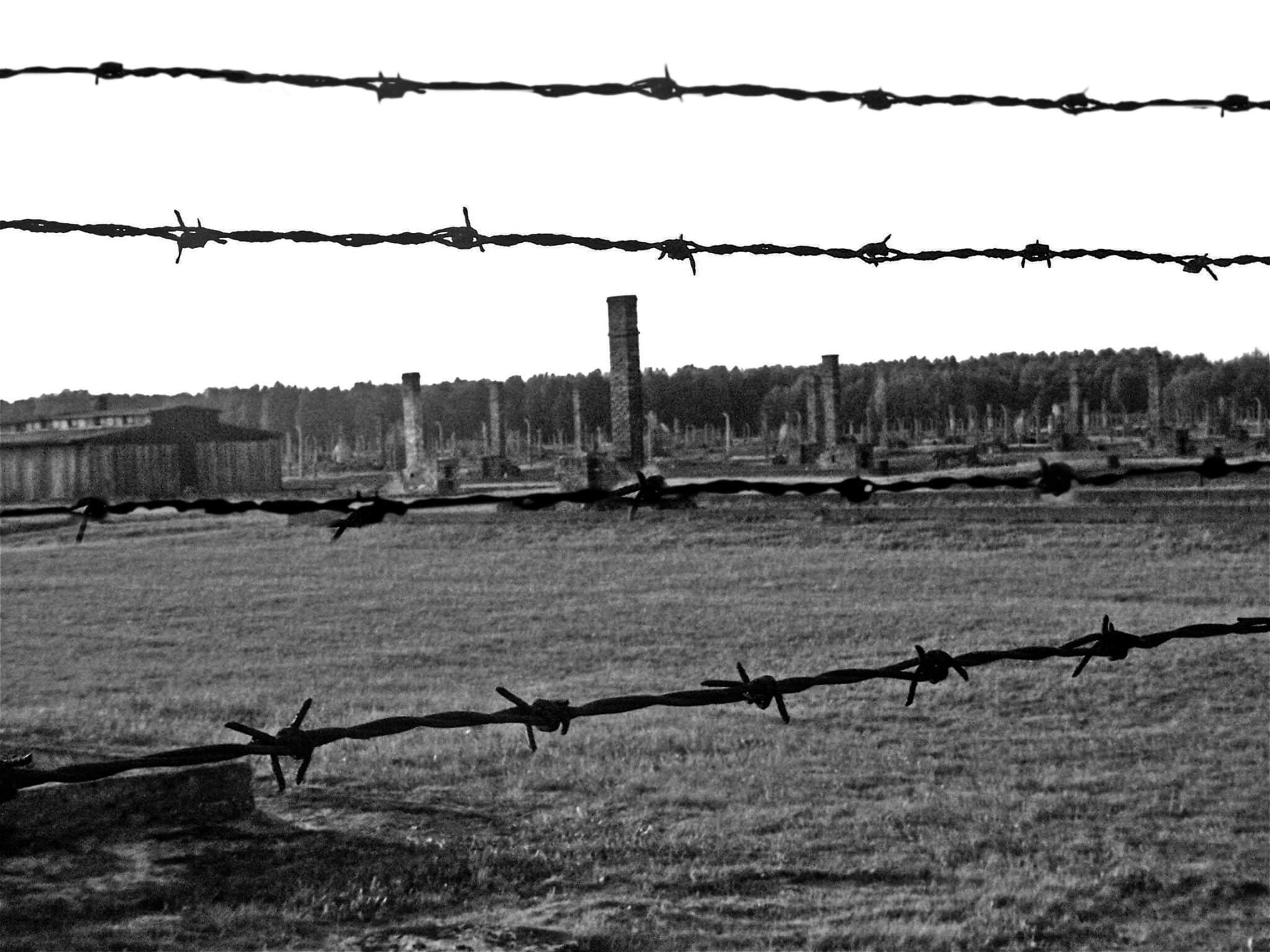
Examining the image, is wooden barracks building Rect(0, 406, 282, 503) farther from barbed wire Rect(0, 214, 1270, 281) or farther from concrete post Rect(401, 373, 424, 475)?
barbed wire Rect(0, 214, 1270, 281)

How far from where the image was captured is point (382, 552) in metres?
23.1

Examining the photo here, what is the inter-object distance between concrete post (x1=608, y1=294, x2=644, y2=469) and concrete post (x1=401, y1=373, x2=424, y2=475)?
779cm

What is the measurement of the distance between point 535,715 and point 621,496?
415mm

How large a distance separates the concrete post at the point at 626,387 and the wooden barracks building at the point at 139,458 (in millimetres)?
7087

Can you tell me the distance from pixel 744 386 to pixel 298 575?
52850 mm

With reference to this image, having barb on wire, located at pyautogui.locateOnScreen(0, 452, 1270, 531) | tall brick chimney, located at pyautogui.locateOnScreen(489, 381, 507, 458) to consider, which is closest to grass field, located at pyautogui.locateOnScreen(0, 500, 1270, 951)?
barb on wire, located at pyautogui.locateOnScreen(0, 452, 1270, 531)

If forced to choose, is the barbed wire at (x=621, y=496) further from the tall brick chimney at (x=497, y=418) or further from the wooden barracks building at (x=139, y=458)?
the tall brick chimney at (x=497, y=418)

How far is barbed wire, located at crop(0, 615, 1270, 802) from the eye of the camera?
1967mm

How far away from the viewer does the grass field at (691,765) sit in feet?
20.1

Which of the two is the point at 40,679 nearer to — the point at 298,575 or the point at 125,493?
the point at 298,575

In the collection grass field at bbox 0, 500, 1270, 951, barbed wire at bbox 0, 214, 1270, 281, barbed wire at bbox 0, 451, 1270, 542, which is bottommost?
grass field at bbox 0, 500, 1270, 951

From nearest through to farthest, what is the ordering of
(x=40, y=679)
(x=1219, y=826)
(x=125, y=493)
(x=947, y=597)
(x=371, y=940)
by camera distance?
(x=371, y=940) → (x=1219, y=826) → (x=40, y=679) → (x=947, y=597) → (x=125, y=493)

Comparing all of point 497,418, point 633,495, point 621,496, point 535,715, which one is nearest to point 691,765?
point 633,495

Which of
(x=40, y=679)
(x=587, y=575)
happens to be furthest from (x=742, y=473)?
(x=40, y=679)
